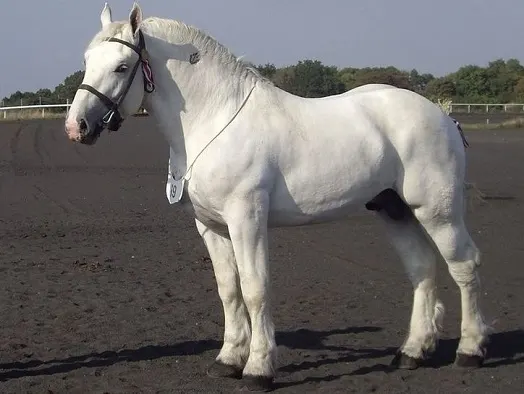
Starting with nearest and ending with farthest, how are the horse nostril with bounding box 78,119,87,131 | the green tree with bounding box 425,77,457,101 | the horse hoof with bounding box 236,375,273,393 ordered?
the horse nostril with bounding box 78,119,87,131 → the horse hoof with bounding box 236,375,273,393 → the green tree with bounding box 425,77,457,101

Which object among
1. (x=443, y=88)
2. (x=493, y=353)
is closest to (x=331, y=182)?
(x=493, y=353)

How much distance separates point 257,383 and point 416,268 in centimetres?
167

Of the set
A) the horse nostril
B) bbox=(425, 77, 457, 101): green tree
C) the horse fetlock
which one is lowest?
the horse fetlock

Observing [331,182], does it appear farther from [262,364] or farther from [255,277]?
[262,364]

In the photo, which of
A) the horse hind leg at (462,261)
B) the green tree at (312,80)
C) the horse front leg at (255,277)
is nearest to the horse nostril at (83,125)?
the horse front leg at (255,277)

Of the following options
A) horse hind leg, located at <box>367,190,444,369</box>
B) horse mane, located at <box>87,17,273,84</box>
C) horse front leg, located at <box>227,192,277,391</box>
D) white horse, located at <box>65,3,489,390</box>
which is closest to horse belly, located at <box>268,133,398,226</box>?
white horse, located at <box>65,3,489,390</box>

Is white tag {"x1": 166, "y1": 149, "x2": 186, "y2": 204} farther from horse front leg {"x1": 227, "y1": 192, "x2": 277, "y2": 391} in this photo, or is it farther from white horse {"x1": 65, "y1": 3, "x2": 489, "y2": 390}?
horse front leg {"x1": 227, "y1": 192, "x2": 277, "y2": 391}

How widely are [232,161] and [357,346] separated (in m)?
2.22

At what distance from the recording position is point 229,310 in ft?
20.9

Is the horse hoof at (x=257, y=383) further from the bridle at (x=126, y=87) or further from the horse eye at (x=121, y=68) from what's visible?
the horse eye at (x=121, y=68)

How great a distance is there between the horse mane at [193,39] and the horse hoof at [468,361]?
252 cm

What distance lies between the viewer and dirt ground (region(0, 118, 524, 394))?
6277mm

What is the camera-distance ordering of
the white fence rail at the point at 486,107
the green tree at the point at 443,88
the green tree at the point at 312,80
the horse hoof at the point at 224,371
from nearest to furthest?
1. the horse hoof at the point at 224,371
2. the green tree at the point at 312,80
3. the green tree at the point at 443,88
4. the white fence rail at the point at 486,107

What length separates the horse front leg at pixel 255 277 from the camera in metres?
5.75
